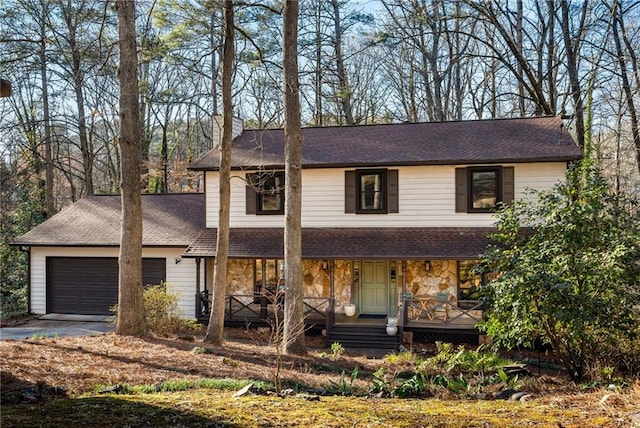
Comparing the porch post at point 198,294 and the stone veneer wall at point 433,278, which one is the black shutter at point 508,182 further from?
the porch post at point 198,294

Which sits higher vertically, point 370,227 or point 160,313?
point 370,227

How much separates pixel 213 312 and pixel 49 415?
331 inches

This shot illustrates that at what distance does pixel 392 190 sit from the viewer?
15438mm

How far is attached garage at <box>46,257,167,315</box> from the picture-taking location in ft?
55.8

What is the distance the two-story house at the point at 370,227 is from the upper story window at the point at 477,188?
0.10ft

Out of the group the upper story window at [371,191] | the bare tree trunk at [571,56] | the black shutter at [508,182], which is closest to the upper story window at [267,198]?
the upper story window at [371,191]

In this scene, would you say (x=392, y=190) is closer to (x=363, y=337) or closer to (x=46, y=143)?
(x=363, y=337)

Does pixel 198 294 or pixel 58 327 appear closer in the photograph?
pixel 58 327

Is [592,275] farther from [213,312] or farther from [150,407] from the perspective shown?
[213,312]

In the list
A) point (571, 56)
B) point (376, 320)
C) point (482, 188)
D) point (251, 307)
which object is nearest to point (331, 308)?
point (376, 320)

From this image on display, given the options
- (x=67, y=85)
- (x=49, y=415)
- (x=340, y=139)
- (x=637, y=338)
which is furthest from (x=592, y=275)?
(x=67, y=85)

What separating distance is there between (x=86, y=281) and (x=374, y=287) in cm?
1010

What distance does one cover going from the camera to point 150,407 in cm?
354

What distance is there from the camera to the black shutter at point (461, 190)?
15.0 metres
